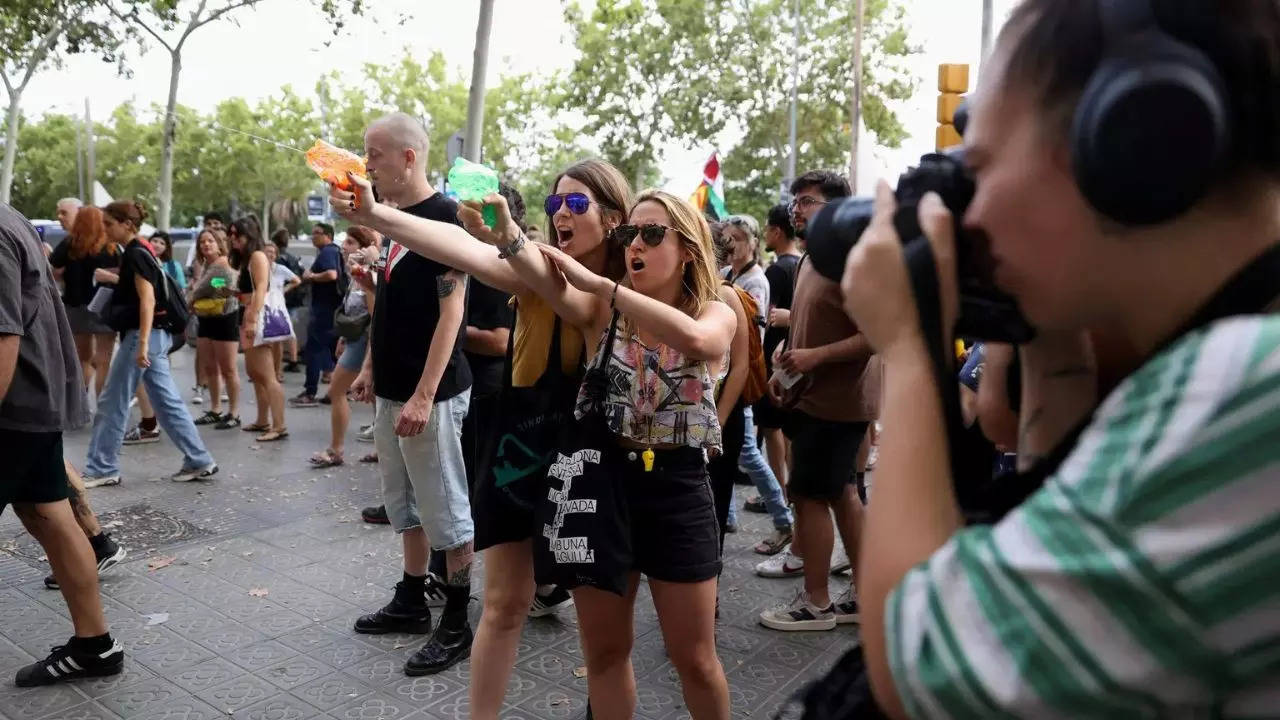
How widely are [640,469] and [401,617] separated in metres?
2.10

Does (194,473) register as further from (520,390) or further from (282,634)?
(520,390)

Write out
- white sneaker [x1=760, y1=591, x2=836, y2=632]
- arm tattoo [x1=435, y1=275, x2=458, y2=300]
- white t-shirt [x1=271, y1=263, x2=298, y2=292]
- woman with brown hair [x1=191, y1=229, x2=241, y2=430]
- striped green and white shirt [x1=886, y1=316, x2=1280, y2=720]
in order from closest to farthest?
striped green and white shirt [x1=886, y1=316, x2=1280, y2=720] → arm tattoo [x1=435, y1=275, x2=458, y2=300] → white sneaker [x1=760, y1=591, x2=836, y2=632] → woman with brown hair [x1=191, y1=229, x2=241, y2=430] → white t-shirt [x1=271, y1=263, x2=298, y2=292]

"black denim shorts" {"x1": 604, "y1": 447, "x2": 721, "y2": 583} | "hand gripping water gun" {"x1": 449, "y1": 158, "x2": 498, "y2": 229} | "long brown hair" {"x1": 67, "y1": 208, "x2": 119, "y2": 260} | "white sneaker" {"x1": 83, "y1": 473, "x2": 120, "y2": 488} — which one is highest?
"hand gripping water gun" {"x1": 449, "y1": 158, "x2": 498, "y2": 229}

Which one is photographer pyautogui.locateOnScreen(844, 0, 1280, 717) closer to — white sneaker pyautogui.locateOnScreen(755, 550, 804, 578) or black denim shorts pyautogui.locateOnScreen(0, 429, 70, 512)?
black denim shorts pyautogui.locateOnScreen(0, 429, 70, 512)

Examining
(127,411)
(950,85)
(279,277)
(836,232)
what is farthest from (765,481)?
(279,277)

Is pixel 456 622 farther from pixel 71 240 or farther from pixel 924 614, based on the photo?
pixel 71 240

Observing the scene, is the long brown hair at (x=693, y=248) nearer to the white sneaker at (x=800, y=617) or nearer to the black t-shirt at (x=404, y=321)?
the black t-shirt at (x=404, y=321)

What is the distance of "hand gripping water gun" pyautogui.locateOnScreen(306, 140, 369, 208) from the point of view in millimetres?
2781

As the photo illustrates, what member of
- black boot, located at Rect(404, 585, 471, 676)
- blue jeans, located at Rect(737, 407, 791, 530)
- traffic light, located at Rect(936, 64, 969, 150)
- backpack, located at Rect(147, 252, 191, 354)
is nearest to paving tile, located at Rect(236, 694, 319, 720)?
black boot, located at Rect(404, 585, 471, 676)

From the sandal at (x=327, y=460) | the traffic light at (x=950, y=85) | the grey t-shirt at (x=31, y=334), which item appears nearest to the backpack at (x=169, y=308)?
the sandal at (x=327, y=460)

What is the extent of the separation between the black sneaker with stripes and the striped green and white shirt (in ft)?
12.9

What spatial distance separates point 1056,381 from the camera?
1049mm

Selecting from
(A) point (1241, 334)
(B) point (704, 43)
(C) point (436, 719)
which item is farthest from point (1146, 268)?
(B) point (704, 43)

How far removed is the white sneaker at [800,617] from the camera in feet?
14.4
